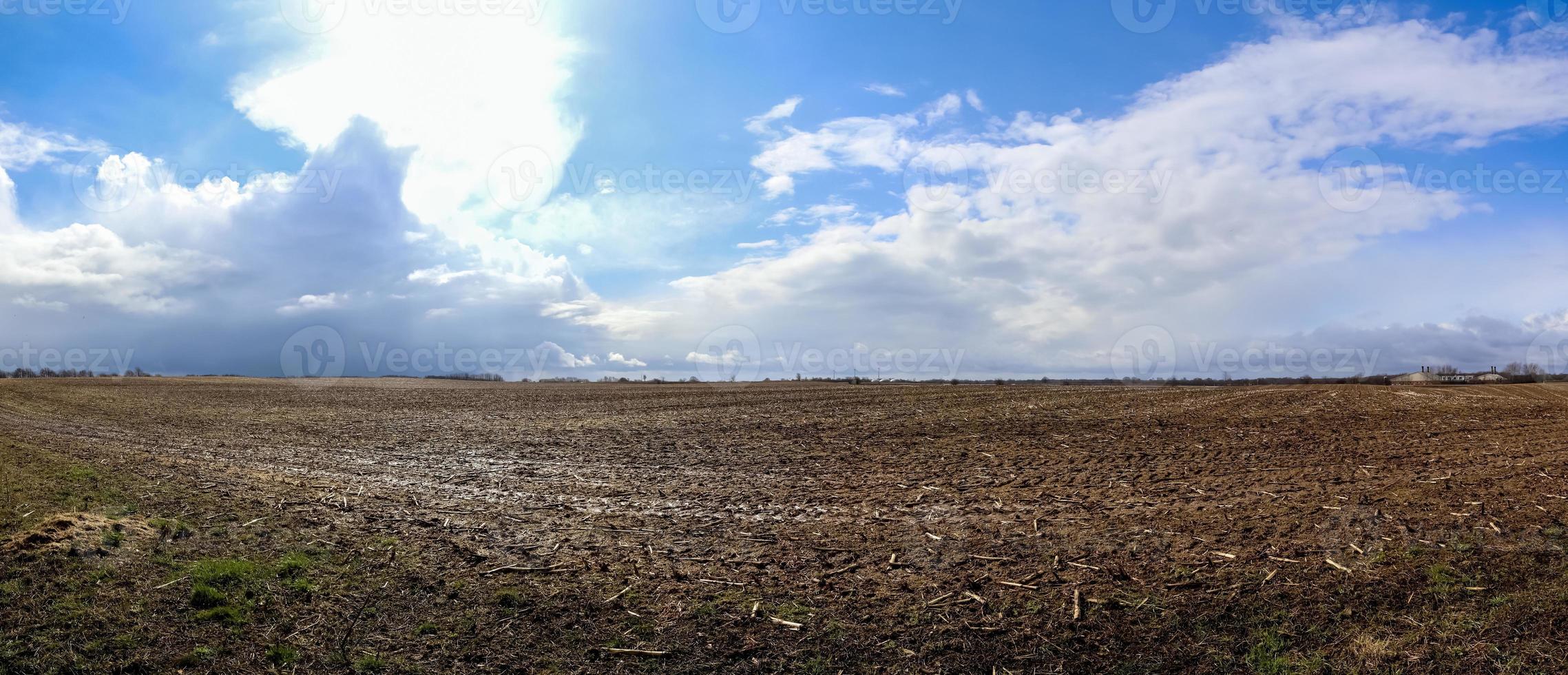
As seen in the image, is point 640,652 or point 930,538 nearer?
point 640,652

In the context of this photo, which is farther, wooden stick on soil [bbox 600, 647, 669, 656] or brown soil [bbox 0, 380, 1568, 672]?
brown soil [bbox 0, 380, 1568, 672]

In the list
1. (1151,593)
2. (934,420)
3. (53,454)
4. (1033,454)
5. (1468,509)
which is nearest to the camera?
(1151,593)

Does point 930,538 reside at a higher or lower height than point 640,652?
higher

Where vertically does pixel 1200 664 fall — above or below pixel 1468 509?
below

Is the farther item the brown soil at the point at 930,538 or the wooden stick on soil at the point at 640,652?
the brown soil at the point at 930,538

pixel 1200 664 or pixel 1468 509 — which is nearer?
pixel 1200 664

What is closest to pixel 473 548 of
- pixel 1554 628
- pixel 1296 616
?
pixel 1296 616

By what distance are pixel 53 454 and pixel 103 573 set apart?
13.9 meters

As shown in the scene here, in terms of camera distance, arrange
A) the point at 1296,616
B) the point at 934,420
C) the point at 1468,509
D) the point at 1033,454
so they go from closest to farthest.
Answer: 1. the point at 1296,616
2. the point at 1468,509
3. the point at 1033,454
4. the point at 934,420

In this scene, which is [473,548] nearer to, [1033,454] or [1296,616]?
[1296,616]

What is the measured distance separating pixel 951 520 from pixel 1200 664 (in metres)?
5.95

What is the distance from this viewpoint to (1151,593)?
32.4 ft

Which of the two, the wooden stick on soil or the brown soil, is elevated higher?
the brown soil

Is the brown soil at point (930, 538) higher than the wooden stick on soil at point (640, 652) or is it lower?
higher
